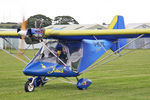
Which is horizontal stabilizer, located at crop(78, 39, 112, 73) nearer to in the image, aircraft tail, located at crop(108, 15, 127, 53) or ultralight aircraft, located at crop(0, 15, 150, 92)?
ultralight aircraft, located at crop(0, 15, 150, 92)

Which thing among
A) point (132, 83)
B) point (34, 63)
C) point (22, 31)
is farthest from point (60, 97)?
point (132, 83)

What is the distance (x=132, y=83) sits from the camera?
1703 centimetres

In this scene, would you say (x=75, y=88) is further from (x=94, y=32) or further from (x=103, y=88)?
(x=94, y=32)

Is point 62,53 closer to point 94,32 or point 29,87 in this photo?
point 94,32

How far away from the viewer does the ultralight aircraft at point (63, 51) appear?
14.1m

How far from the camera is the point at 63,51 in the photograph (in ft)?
49.5

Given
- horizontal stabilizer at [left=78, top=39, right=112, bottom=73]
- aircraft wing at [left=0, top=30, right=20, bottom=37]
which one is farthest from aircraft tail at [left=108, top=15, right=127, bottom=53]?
aircraft wing at [left=0, top=30, right=20, bottom=37]

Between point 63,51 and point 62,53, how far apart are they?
0.10 m

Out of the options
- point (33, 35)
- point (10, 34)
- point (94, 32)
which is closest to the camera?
point (33, 35)

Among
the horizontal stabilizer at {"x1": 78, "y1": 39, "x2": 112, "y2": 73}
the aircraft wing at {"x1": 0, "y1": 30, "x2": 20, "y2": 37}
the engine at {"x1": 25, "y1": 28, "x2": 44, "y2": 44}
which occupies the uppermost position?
the engine at {"x1": 25, "y1": 28, "x2": 44, "y2": 44}

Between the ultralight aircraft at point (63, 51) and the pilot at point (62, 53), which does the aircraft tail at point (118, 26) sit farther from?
the pilot at point (62, 53)

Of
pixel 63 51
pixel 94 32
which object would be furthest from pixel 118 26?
pixel 63 51

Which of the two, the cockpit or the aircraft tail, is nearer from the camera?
the cockpit

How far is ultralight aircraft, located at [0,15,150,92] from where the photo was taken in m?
14.1
